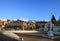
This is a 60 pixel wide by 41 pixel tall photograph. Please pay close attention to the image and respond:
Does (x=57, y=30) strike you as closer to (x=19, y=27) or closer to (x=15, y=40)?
(x=15, y=40)

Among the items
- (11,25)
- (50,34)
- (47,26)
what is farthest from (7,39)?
(11,25)

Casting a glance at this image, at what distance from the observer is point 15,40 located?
13633 mm

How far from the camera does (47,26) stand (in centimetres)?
4641

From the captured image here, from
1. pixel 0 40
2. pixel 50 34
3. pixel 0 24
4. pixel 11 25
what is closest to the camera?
pixel 0 40

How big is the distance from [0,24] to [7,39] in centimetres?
6509

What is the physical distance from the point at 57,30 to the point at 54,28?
199 centimetres

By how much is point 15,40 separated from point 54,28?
26.9 m

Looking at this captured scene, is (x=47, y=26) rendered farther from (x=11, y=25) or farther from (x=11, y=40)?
(x=11, y=40)

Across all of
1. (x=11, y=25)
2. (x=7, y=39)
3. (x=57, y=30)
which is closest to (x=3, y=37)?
(x=7, y=39)

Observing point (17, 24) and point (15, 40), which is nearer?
point (15, 40)

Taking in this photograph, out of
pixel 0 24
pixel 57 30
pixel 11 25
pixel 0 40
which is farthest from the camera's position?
pixel 0 24

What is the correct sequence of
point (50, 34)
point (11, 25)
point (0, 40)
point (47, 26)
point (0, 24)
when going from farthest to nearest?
point (0, 24), point (11, 25), point (47, 26), point (50, 34), point (0, 40)

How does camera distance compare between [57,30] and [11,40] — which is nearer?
[11,40]

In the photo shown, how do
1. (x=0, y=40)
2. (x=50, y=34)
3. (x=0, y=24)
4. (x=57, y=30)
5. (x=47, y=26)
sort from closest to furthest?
(x=0, y=40) → (x=50, y=34) → (x=57, y=30) → (x=47, y=26) → (x=0, y=24)
